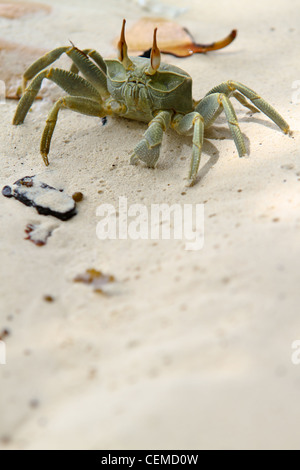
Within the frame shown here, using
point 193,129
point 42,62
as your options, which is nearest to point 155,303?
point 193,129

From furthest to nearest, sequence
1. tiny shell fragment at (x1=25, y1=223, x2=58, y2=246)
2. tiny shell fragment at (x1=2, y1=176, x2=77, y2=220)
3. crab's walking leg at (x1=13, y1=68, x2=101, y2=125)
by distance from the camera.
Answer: crab's walking leg at (x1=13, y1=68, x2=101, y2=125)
tiny shell fragment at (x1=2, y1=176, x2=77, y2=220)
tiny shell fragment at (x1=25, y1=223, x2=58, y2=246)

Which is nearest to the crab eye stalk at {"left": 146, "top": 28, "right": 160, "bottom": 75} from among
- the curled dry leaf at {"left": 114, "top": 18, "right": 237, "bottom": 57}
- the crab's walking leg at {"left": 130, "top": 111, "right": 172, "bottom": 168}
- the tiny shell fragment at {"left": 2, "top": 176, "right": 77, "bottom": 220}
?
the crab's walking leg at {"left": 130, "top": 111, "right": 172, "bottom": 168}

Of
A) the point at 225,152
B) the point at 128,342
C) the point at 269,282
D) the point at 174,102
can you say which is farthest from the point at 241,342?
the point at 174,102

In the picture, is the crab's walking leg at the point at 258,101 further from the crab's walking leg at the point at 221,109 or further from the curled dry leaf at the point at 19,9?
the curled dry leaf at the point at 19,9

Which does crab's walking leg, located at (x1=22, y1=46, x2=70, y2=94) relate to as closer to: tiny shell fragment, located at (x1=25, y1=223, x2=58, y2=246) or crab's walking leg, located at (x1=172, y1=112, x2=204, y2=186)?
crab's walking leg, located at (x1=172, y1=112, x2=204, y2=186)

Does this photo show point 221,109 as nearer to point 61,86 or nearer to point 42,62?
point 61,86
